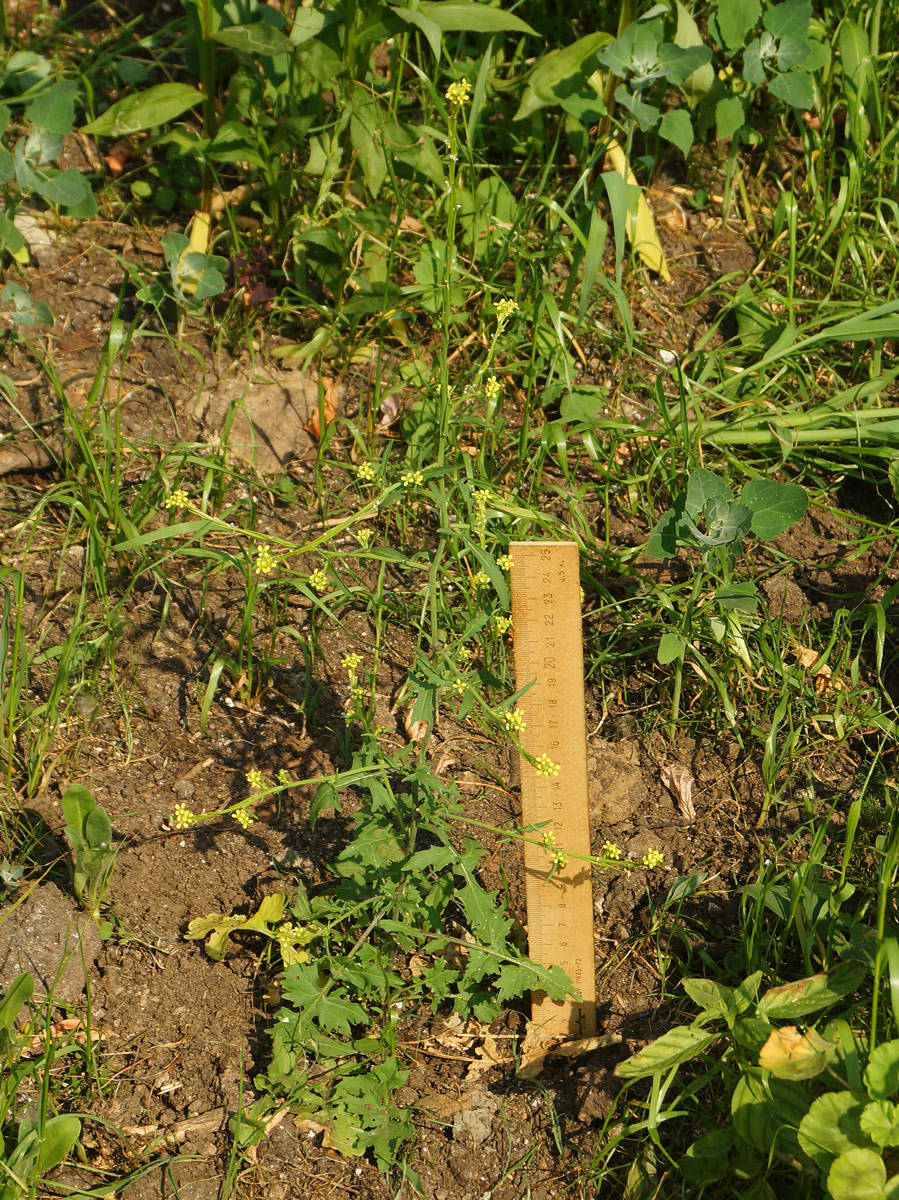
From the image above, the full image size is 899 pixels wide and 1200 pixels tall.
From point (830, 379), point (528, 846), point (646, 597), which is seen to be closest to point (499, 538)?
point (646, 597)

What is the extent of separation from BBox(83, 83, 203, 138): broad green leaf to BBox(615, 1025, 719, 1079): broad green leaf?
8.59ft

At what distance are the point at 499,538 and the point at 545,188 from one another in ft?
4.54

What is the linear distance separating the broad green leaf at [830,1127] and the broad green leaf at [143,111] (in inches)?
111

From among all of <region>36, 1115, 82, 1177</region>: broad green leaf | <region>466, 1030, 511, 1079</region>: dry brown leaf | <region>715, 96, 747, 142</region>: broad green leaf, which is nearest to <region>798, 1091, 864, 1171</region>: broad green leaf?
<region>466, 1030, 511, 1079</region>: dry brown leaf

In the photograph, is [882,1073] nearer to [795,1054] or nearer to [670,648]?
[795,1054]

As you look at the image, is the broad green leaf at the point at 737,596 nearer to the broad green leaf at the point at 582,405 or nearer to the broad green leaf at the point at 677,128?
the broad green leaf at the point at 582,405

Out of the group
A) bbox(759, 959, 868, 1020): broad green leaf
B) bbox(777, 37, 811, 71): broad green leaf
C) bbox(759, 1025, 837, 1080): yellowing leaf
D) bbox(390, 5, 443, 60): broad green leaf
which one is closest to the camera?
bbox(759, 1025, 837, 1080): yellowing leaf

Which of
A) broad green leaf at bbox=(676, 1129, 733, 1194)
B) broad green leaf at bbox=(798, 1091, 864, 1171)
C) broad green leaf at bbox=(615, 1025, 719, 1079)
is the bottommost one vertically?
broad green leaf at bbox=(676, 1129, 733, 1194)

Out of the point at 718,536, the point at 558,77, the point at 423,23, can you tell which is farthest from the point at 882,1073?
the point at 558,77

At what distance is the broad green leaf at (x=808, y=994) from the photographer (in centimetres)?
192

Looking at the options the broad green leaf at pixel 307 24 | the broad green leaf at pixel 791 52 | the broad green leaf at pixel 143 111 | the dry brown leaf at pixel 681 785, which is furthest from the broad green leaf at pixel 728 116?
the dry brown leaf at pixel 681 785

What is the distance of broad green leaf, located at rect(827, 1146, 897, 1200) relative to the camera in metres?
1.61

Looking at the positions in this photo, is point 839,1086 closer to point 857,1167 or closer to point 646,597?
point 857,1167

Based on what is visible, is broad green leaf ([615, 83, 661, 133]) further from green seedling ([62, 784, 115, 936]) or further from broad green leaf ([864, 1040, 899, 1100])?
broad green leaf ([864, 1040, 899, 1100])
